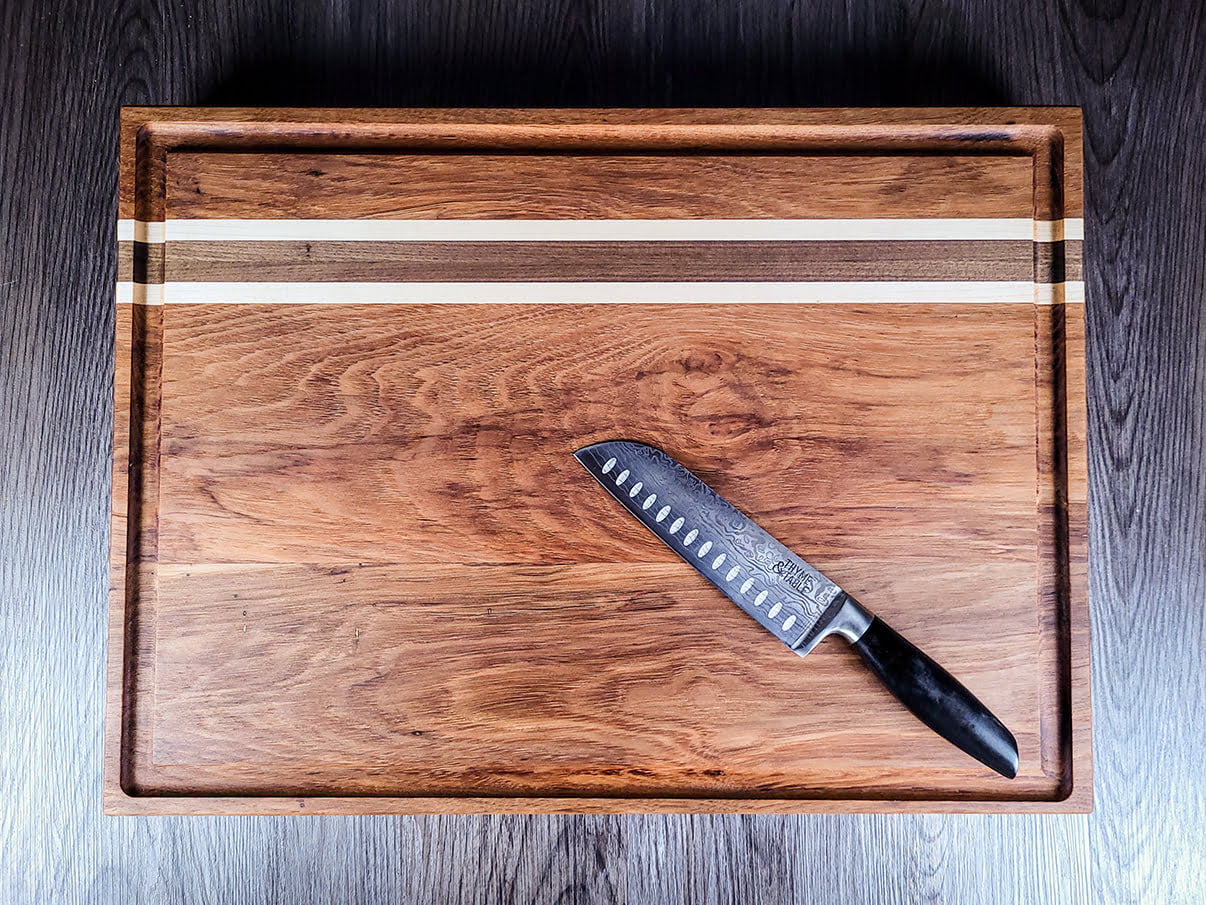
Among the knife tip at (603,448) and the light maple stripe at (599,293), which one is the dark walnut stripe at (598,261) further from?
the knife tip at (603,448)

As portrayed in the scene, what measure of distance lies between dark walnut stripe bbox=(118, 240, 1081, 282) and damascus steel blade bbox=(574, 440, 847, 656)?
16cm

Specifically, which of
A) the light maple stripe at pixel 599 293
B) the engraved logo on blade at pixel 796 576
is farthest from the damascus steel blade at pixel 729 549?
the light maple stripe at pixel 599 293

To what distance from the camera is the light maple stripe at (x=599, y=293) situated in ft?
2.12

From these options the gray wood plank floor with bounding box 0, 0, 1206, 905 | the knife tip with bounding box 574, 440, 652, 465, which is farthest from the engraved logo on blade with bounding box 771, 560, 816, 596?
the gray wood plank floor with bounding box 0, 0, 1206, 905

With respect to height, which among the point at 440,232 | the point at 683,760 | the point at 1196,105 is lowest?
the point at 683,760

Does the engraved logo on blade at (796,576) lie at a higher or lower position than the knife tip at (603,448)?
lower

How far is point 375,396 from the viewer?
65 centimetres

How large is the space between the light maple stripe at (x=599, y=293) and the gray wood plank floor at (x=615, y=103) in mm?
131

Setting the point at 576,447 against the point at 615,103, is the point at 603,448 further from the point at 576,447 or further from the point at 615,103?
the point at 615,103

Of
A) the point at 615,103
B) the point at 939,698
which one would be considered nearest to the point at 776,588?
the point at 939,698

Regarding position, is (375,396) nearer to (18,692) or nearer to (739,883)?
(18,692)

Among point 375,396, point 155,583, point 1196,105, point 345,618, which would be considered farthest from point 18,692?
point 1196,105

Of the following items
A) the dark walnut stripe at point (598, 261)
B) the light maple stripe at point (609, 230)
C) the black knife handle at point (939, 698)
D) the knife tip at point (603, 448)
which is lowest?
the black knife handle at point (939, 698)

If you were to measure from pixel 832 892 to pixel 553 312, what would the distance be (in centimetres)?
59
